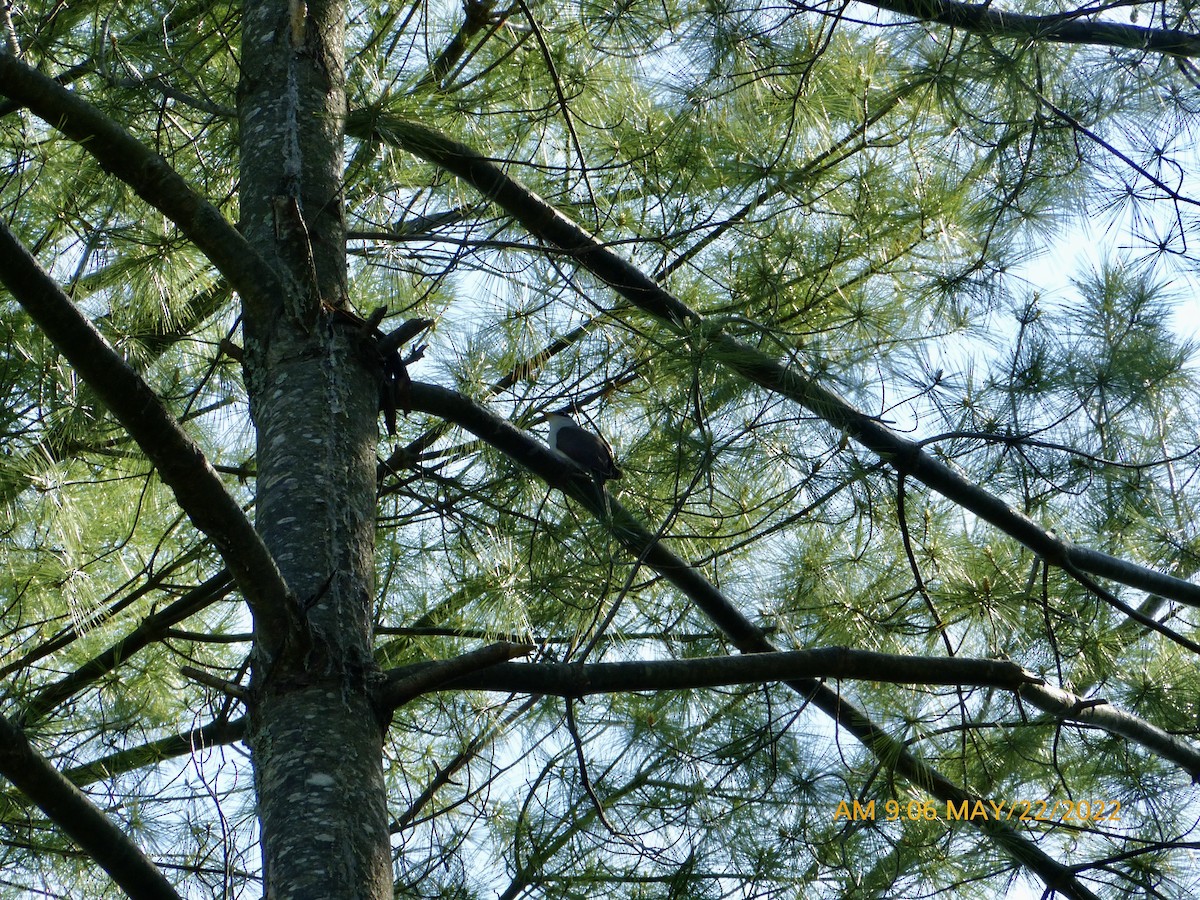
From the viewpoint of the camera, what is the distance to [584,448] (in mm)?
2631

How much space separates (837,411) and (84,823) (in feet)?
5.21

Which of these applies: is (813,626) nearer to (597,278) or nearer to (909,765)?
(909,765)

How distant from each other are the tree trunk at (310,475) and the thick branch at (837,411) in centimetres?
30

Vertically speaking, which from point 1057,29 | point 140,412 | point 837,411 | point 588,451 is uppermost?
point 1057,29

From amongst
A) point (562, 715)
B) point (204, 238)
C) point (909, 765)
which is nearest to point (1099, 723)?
point (909, 765)

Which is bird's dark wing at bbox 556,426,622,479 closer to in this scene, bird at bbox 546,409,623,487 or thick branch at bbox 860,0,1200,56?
bird at bbox 546,409,623,487

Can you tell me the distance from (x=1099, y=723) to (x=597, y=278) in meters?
1.49

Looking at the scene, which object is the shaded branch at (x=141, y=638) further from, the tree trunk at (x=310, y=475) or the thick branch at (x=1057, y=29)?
the thick branch at (x=1057, y=29)

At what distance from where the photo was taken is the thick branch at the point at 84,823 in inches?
58.1

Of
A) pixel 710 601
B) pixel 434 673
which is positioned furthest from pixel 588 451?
pixel 434 673
